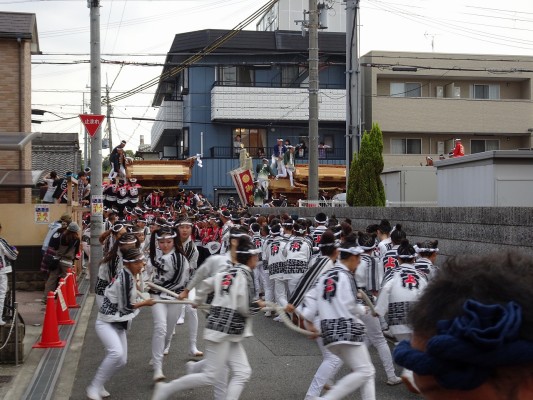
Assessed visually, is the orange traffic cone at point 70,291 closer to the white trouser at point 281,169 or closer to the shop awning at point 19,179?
the shop awning at point 19,179

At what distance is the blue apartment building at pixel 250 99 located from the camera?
38.5m

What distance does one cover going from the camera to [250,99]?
127 feet

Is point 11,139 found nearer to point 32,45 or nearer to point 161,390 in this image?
point 161,390

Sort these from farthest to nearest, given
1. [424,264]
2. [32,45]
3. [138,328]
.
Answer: [32,45] < [138,328] < [424,264]

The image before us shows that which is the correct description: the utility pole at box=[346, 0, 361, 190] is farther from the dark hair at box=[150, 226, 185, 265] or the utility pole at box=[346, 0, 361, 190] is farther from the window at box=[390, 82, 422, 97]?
the window at box=[390, 82, 422, 97]

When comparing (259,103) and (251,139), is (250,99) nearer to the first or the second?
(259,103)

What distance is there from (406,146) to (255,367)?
28514mm

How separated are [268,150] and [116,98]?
14.3 metres

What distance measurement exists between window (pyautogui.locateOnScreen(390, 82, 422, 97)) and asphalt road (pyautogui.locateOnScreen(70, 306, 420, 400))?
25350 mm

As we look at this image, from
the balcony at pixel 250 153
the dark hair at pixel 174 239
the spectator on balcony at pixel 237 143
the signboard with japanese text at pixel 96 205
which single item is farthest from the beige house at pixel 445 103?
the dark hair at pixel 174 239

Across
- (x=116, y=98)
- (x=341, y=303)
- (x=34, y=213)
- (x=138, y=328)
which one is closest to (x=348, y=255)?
(x=341, y=303)

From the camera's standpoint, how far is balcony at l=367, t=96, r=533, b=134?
35781 millimetres

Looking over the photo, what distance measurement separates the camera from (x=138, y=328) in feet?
42.9

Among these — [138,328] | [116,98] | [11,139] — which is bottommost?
[138,328]
